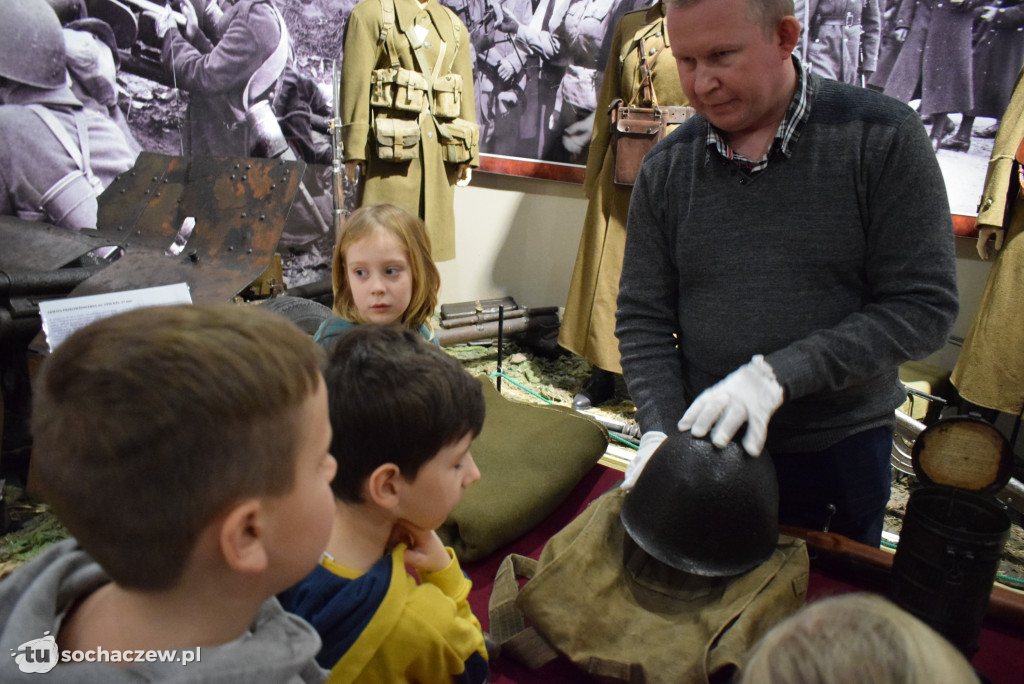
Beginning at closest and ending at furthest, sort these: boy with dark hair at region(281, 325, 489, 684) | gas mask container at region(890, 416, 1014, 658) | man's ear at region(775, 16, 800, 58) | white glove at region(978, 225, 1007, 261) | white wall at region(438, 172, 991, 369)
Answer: boy with dark hair at region(281, 325, 489, 684) → gas mask container at region(890, 416, 1014, 658) → man's ear at region(775, 16, 800, 58) → white glove at region(978, 225, 1007, 261) → white wall at region(438, 172, 991, 369)

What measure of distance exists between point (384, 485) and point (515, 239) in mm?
4403

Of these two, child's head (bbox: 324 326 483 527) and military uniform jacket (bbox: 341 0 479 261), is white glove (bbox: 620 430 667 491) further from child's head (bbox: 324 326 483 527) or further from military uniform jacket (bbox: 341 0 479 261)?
military uniform jacket (bbox: 341 0 479 261)

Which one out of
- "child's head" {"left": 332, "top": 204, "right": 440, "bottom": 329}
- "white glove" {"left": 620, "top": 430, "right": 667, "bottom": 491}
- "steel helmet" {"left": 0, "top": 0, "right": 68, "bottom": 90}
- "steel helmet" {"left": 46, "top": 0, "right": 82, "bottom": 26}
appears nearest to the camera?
"white glove" {"left": 620, "top": 430, "right": 667, "bottom": 491}

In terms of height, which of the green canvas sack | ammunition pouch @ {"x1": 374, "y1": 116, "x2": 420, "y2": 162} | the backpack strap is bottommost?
the green canvas sack

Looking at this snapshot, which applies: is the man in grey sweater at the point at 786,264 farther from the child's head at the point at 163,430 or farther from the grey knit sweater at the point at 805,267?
the child's head at the point at 163,430

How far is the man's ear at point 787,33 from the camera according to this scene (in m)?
1.35

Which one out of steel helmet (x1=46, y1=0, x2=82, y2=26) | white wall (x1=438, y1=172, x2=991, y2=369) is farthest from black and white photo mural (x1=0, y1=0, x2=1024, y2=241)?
white wall (x1=438, y1=172, x2=991, y2=369)

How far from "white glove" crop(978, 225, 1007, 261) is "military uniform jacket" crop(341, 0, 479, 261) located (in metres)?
2.89

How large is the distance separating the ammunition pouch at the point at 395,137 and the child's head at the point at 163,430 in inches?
136

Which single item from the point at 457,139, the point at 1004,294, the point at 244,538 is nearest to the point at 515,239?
the point at 457,139

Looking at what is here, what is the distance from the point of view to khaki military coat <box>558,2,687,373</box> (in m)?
3.50

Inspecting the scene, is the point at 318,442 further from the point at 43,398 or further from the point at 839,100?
the point at 839,100

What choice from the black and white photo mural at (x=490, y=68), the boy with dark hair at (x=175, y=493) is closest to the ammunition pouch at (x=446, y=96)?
the black and white photo mural at (x=490, y=68)

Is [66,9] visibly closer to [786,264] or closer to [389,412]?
[389,412]
